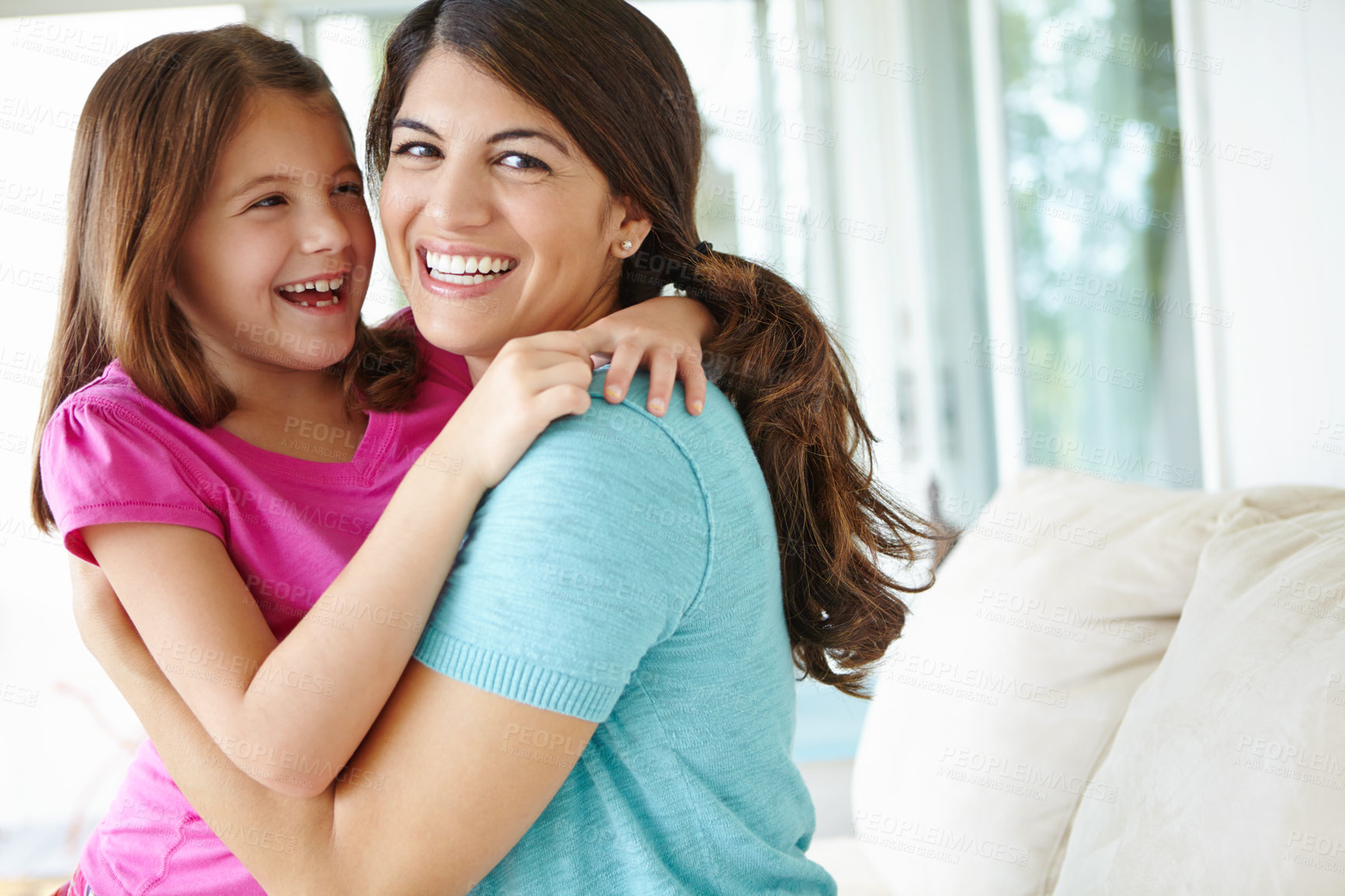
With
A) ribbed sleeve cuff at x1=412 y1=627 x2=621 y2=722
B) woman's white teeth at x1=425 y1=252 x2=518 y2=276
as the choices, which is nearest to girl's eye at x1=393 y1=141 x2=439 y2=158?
woman's white teeth at x1=425 y1=252 x2=518 y2=276

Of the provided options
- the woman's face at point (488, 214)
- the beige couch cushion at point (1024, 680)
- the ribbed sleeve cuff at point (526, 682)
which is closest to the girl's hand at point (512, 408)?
the ribbed sleeve cuff at point (526, 682)

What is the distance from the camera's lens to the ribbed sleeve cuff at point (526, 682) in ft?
2.45

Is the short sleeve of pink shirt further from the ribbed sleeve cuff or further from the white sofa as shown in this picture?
the white sofa

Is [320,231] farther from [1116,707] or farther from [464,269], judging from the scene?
[1116,707]

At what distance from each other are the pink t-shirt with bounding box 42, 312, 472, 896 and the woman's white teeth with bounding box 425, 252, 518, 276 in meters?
0.27

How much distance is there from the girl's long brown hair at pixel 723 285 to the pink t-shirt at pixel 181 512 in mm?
426

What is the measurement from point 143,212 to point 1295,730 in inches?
49.2

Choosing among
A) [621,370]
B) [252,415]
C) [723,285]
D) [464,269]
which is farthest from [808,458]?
[252,415]

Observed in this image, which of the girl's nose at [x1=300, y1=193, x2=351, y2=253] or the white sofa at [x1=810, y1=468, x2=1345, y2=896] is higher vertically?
the girl's nose at [x1=300, y1=193, x2=351, y2=253]

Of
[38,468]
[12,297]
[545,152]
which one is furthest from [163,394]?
[12,297]

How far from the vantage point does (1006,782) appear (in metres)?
1.41

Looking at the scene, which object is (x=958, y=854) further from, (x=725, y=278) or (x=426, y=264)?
(x=426, y=264)

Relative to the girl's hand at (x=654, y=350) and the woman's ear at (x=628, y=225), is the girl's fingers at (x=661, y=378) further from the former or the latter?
the woman's ear at (x=628, y=225)

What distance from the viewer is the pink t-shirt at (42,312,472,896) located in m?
0.95
